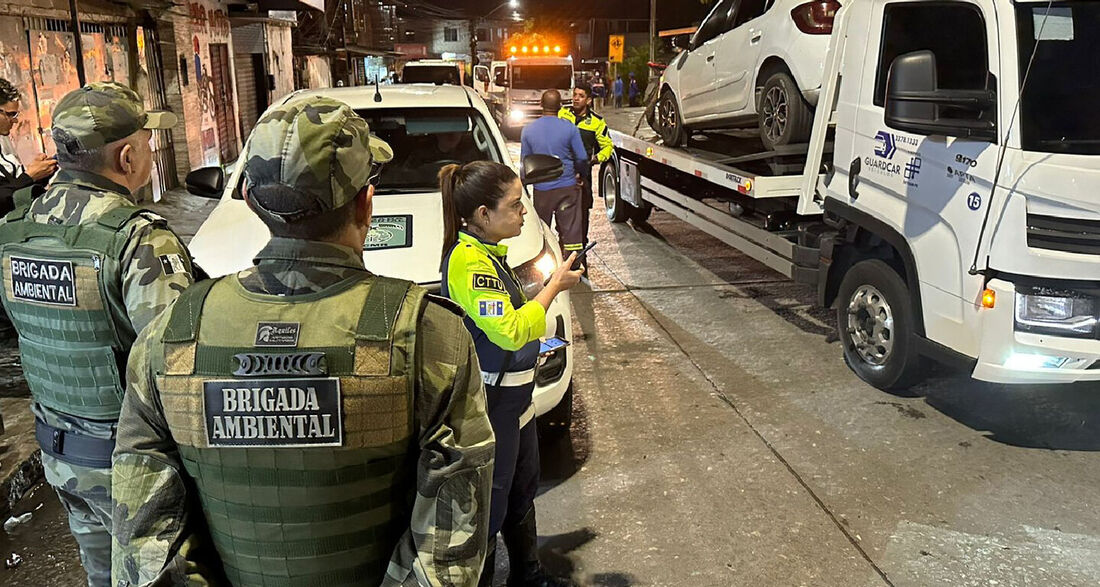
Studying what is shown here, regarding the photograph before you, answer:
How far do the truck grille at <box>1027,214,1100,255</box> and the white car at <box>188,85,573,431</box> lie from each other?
214 centimetres

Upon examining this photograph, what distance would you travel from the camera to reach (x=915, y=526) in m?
3.52

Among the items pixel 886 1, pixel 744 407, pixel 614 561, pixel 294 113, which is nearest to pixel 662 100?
pixel 886 1

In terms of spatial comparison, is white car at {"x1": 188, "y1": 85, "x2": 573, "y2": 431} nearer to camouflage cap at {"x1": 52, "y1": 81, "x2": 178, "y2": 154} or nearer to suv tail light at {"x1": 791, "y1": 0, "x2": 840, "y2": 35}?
camouflage cap at {"x1": 52, "y1": 81, "x2": 178, "y2": 154}

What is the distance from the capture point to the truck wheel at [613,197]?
10.3m

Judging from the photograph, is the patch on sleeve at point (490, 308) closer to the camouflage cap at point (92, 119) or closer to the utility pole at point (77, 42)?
the camouflage cap at point (92, 119)

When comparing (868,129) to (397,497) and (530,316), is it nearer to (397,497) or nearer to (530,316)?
(530,316)

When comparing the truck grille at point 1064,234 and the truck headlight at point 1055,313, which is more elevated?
the truck grille at point 1064,234

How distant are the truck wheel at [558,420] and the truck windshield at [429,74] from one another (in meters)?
20.4

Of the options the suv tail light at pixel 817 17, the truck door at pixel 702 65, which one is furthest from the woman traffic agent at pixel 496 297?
the truck door at pixel 702 65

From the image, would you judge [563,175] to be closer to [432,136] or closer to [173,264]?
[432,136]

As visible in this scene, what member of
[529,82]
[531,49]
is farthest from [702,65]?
[531,49]

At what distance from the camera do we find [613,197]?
10.5 m

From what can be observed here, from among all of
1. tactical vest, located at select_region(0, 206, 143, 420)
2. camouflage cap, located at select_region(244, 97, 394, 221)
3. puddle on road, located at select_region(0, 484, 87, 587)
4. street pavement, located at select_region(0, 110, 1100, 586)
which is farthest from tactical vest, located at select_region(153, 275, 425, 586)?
puddle on road, located at select_region(0, 484, 87, 587)

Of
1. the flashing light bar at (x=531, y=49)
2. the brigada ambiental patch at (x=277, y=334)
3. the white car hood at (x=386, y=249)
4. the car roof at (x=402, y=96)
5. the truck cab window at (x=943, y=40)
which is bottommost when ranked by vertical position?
the white car hood at (x=386, y=249)
